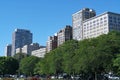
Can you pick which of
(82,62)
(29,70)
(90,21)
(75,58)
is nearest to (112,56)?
(82,62)

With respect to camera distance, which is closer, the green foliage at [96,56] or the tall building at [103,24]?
the green foliage at [96,56]

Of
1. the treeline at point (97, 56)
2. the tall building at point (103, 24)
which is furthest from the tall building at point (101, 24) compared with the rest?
the treeline at point (97, 56)

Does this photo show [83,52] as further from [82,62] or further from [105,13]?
[105,13]

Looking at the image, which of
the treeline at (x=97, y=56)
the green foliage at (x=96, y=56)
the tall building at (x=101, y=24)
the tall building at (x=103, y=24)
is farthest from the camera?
the tall building at (x=101, y=24)

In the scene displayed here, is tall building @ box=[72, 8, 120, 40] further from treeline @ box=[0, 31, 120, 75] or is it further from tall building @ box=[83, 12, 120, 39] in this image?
treeline @ box=[0, 31, 120, 75]

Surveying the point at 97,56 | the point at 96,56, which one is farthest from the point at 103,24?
the point at 97,56

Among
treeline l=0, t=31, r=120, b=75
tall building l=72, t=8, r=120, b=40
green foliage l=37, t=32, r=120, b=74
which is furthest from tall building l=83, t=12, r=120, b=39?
green foliage l=37, t=32, r=120, b=74

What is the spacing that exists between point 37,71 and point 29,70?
1210 cm

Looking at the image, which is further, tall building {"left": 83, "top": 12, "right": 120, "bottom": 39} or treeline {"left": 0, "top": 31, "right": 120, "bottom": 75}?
tall building {"left": 83, "top": 12, "right": 120, "bottom": 39}

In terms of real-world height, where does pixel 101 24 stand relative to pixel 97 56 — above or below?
above

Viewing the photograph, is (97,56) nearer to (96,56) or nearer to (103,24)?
(96,56)

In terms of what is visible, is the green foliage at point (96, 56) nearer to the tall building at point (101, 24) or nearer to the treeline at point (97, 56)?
the treeline at point (97, 56)

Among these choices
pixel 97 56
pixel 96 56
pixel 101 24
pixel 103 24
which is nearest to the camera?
pixel 97 56

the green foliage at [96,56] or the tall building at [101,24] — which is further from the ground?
the tall building at [101,24]
